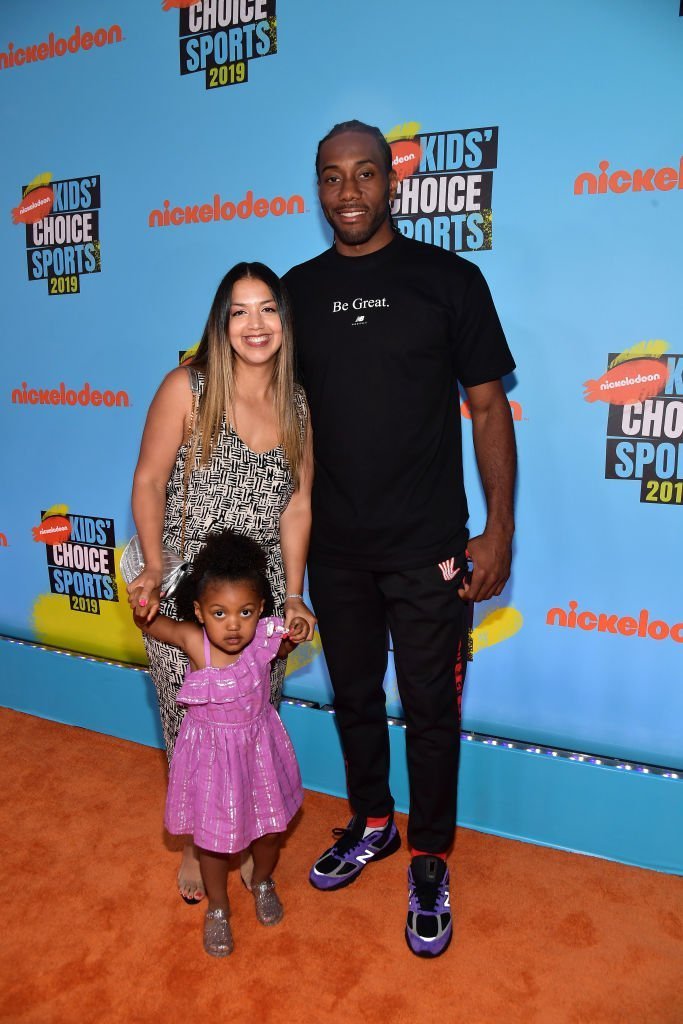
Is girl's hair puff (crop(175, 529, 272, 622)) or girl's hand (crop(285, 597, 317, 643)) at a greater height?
girl's hair puff (crop(175, 529, 272, 622))

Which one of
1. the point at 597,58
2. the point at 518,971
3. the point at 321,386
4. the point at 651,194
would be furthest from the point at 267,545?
the point at 597,58

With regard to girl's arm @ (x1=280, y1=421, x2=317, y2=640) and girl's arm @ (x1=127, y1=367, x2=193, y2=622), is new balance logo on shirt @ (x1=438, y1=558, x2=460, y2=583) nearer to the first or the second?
girl's arm @ (x1=280, y1=421, x2=317, y2=640)

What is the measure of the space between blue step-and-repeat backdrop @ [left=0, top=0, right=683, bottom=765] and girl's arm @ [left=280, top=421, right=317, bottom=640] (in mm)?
805

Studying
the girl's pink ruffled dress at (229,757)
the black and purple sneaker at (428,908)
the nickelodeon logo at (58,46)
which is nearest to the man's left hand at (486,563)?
the girl's pink ruffled dress at (229,757)

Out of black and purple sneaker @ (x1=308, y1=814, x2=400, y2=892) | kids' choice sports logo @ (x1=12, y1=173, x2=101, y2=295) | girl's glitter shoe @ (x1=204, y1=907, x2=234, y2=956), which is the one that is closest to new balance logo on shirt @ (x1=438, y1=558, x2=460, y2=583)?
black and purple sneaker @ (x1=308, y1=814, x2=400, y2=892)

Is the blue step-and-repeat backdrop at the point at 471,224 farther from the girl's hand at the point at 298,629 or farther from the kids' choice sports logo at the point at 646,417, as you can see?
the girl's hand at the point at 298,629

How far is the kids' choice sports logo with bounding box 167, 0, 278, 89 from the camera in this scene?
2.65 m

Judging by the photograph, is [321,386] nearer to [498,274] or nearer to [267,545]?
[267,545]

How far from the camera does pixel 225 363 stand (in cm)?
188

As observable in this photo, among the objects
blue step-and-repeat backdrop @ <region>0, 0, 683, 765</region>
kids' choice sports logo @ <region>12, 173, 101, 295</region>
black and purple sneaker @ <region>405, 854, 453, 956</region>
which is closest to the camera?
black and purple sneaker @ <region>405, 854, 453, 956</region>

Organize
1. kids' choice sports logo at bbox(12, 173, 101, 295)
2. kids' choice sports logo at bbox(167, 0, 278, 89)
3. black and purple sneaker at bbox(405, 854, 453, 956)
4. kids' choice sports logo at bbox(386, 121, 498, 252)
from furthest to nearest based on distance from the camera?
kids' choice sports logo at bbox(12, 173, 101, 295), kids' choice sports logo at bbox(167, 0, 278, 89), kids' choice sports logo at bbox(386, 121, 498, 252), black and purple sneaker at bbox(405, 854, 453, 956)

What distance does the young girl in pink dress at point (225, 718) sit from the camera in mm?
1793

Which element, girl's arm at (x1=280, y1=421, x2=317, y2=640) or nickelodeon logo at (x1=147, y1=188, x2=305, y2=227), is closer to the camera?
girl's arm at (x1=280, y1=421, x2=317, y2=640)

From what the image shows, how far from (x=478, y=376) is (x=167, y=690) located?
3.69 ft
